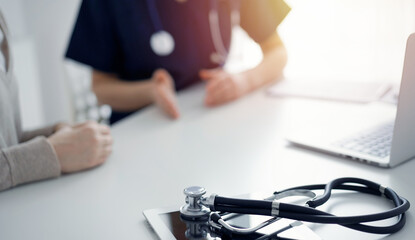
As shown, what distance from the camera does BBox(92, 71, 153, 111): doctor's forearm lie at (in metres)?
1.39

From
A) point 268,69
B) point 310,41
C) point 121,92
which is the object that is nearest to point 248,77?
point 268,69

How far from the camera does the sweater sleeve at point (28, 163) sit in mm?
782

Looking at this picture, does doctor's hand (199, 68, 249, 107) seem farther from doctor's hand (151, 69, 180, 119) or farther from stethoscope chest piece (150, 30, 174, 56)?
stethoscope chest piece (150, 30, 174, 56)

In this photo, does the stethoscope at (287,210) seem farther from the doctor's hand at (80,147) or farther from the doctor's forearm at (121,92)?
the doctor's forearm at (121,92)

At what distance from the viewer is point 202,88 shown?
146cm

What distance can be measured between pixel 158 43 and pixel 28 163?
703mm

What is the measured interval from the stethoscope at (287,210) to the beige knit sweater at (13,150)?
31 cm

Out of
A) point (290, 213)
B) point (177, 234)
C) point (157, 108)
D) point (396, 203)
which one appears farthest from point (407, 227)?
point (157, 108)

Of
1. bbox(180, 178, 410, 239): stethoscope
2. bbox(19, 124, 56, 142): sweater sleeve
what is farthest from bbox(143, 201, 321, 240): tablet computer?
bbox(19, 124, 56, 142): sweater sleeve

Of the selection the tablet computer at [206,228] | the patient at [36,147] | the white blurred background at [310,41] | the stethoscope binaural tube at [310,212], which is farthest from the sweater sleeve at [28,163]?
the white blurred background at [310,41]

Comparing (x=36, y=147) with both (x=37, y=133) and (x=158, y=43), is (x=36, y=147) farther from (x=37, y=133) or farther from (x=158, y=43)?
(x=158, y=43)

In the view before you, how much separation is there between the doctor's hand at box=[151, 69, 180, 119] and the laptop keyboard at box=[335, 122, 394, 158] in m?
0.45

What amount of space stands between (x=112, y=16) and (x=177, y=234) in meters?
1.00

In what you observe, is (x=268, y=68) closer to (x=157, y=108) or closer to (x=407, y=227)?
(x=157, y=108)
